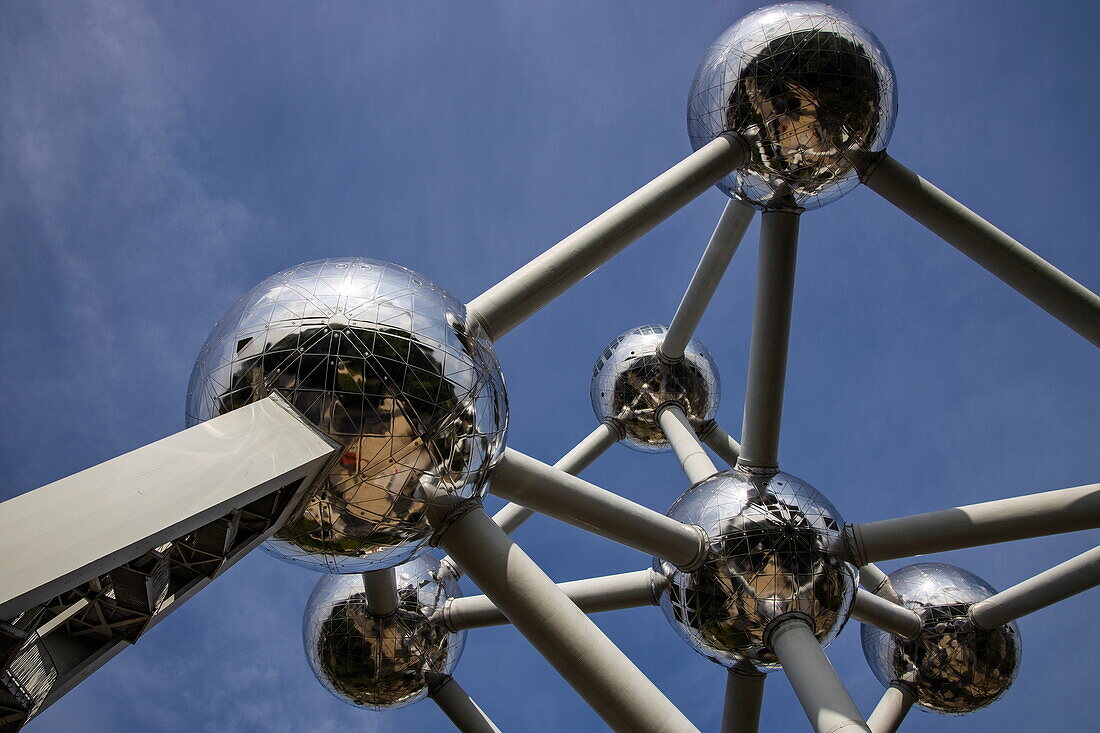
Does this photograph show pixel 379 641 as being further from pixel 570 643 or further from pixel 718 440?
pixel 718 440

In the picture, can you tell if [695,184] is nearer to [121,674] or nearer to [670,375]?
[670,375]

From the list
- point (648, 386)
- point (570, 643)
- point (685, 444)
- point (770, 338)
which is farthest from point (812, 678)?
point (648, 386)

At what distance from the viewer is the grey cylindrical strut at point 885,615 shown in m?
10.5

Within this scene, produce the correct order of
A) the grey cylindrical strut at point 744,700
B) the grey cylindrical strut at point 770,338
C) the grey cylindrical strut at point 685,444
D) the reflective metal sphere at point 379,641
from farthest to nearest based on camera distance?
the reflective metal sphere at point 379,641 < the grey cylindrical strut at point 685,444 < the grey cylindrical strut at point 744,700 < the grey cylindrical strut at point 770,338

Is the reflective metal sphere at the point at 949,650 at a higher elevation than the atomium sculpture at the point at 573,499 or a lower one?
lower

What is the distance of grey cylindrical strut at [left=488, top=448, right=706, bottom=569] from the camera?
24.8ft

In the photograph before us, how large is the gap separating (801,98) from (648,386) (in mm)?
6601

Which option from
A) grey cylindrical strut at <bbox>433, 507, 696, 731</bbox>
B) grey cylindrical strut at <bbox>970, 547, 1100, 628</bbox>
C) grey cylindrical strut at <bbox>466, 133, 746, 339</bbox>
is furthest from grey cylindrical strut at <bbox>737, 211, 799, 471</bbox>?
grey cylindrical strut at <bbox>433, 507, 696, 731</bbox>

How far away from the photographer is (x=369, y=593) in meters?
11.6

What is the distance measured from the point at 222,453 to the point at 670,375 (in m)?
11.0

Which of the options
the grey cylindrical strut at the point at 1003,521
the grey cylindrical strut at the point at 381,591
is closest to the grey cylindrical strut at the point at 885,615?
the grey cylindrical strut at the point at 1003,521

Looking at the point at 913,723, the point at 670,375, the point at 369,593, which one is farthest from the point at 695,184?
the point at 913,723

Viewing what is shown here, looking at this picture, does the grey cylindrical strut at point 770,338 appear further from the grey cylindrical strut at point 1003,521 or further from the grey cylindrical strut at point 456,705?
the grey cylindrical strut at point 456,705

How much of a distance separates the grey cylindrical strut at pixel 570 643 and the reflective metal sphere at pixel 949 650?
26.0 feet
